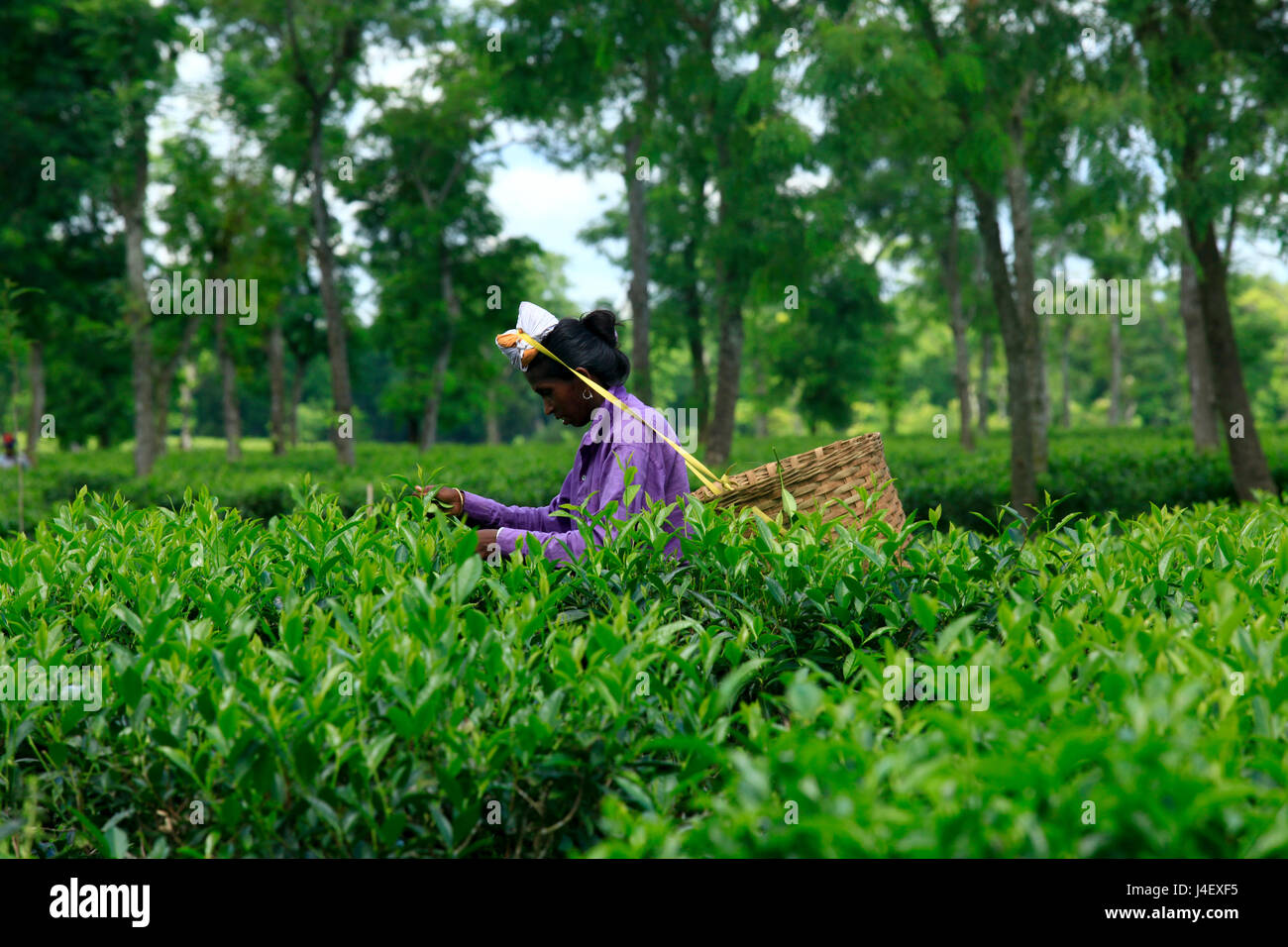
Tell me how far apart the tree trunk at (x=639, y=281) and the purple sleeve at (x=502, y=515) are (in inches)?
363

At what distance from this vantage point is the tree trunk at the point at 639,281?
13.2 metres

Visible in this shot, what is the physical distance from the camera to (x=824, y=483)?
3316mm

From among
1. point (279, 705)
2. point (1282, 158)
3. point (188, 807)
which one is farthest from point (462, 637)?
point (1282, 158)

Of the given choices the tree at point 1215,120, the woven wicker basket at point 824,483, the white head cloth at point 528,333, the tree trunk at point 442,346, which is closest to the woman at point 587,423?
the white head cloth at point 528,333

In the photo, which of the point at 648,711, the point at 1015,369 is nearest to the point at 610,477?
the point at 648,711

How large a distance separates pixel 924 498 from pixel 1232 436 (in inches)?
110

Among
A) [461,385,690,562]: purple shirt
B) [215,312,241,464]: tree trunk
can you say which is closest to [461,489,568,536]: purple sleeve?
[461,385,690,562]: purple shirt

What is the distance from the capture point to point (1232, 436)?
8.91 m

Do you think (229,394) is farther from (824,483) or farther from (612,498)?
(824,483)

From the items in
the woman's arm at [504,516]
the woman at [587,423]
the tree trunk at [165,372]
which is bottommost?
the woman's arm at [504,516]

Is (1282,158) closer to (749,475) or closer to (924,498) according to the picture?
(924,498)

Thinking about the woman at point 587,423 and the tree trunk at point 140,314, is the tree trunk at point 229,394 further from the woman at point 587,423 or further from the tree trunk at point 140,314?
the woman at point 587,423

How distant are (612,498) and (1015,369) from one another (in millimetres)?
7615

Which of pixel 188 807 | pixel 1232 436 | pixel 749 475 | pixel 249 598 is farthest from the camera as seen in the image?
pixel 1232 436
